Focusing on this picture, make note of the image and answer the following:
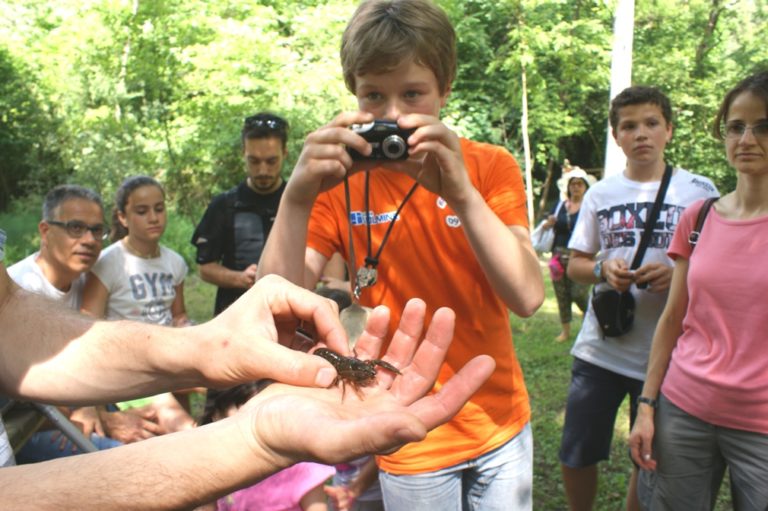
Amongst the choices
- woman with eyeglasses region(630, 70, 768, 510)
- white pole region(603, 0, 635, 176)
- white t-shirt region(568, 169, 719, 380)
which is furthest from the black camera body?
white pole region(603, 0, 635, 176)

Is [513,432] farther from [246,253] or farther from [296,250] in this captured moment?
[246,253]

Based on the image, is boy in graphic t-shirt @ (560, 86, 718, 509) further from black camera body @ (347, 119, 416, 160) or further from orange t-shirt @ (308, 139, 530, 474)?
black camera body @ (347, 119, 416, 160)

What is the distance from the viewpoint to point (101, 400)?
1856 millimetres

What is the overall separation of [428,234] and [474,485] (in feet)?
2.94

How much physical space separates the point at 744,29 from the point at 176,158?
2384 cm

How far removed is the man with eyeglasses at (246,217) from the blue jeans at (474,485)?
261 centimetres

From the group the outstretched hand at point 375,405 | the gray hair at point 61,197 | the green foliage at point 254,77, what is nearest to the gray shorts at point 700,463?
the outstretched hand at point 375,405

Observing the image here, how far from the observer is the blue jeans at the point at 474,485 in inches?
78.3

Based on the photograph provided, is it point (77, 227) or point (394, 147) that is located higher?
point (394, 147)

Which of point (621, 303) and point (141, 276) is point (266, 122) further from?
point (621, 303)

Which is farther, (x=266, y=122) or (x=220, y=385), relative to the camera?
(x=266, y=122)

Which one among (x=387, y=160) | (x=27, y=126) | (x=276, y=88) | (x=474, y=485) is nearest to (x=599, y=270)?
(x=474, y=485)

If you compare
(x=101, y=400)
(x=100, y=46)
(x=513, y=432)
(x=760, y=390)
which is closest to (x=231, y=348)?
(x=101, y=400)

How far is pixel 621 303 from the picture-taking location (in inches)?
120
